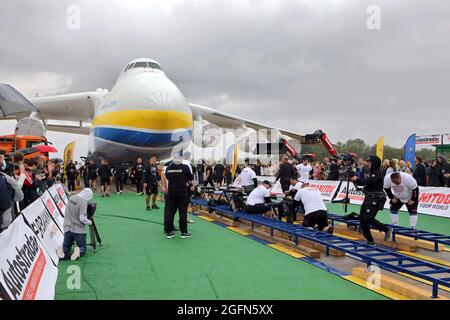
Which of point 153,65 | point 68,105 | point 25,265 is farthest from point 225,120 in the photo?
point 25,265

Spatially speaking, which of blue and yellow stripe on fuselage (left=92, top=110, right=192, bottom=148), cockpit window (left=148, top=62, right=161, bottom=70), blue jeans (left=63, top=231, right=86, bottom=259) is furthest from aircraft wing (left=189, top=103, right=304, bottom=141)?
blue jeans (left=63, top=231, right=86, bottom=259)

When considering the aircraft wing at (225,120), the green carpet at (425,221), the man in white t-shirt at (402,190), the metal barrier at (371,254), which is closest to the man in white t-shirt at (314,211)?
the metal barrier at (371,254)

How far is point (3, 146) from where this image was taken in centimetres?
2186

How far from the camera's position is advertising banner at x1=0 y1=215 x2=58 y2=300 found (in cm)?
347

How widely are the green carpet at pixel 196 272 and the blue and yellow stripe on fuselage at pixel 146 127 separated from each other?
26.9 feet

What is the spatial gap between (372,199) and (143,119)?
36.0ft

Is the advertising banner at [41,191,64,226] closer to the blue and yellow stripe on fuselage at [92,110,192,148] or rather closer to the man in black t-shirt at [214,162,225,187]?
the blue and yellow stripe on fuselage at [92,110,192,148]

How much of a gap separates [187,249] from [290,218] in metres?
2.90

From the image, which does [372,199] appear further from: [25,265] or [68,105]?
[68,105]

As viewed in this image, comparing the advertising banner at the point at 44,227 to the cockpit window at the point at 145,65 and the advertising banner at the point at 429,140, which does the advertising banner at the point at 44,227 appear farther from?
the advertising banner at the point at 429,140

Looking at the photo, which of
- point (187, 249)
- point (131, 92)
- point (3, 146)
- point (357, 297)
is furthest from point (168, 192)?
point (3, 146)

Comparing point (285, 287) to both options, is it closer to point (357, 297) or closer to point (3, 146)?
point (357, 297)

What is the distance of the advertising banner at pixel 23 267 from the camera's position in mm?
3473

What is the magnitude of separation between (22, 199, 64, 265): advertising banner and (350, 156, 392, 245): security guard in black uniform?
514cm
